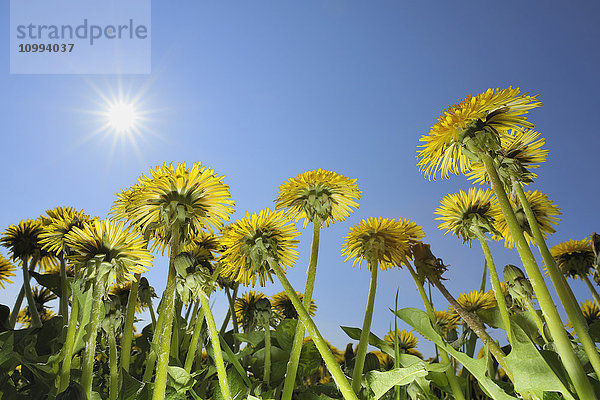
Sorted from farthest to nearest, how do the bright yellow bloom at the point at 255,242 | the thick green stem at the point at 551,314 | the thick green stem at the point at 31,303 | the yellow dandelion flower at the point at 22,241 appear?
1. the yellow dandelion flower at the point at 22,241
2. the thick green stem at the point at 31,303
3. the bright yellow bloom at the point at 255,242
4. the thick green stem at the point at 551,314

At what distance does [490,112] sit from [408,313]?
1.74 feet

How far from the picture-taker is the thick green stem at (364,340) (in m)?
1.03

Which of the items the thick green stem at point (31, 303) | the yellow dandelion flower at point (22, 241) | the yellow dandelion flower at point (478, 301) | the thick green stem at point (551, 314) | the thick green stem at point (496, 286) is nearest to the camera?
the thick green stem at point (551, 314)

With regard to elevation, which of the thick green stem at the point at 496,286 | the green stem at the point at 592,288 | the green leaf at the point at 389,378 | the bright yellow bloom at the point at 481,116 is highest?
the bright yellow bloom at the point at 481,116

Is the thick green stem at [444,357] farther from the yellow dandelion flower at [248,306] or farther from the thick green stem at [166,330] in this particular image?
the yellow dandelion flower at [248,306]

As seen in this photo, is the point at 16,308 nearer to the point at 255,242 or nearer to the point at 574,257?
the point at 255,242

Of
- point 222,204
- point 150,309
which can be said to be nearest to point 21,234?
point 150,309

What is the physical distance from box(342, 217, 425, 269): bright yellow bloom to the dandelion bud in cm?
30

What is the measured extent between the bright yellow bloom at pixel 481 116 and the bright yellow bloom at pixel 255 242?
1.42 ft

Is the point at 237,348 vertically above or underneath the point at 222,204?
underneath

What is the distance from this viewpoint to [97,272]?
905mm

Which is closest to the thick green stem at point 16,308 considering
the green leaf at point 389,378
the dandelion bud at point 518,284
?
the green leaf at point 389,378

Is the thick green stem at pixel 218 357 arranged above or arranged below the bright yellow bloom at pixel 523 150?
below

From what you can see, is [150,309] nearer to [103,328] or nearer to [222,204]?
[103,328]
